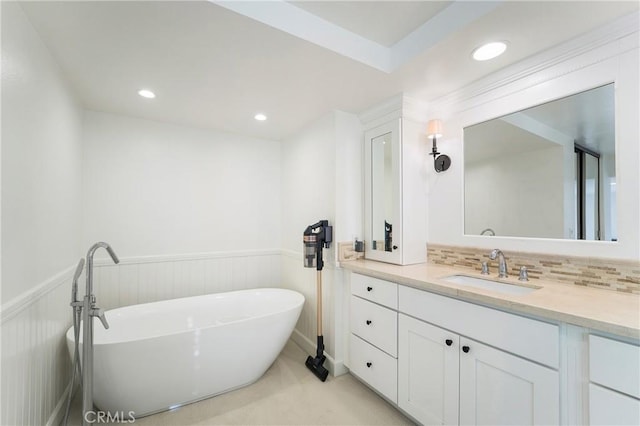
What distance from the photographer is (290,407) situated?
1924 mm

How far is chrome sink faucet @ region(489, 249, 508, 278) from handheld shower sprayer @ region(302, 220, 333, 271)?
120cm

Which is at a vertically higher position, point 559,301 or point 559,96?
point 559,96

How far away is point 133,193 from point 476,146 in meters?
3.00

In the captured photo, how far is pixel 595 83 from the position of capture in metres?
1.46

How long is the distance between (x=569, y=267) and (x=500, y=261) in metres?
0.33

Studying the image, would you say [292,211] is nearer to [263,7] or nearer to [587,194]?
[263,7]

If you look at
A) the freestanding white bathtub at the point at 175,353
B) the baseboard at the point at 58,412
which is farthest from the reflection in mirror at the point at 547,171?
the baseboard at the point at 58,412

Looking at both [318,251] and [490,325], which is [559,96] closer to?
[490,325]

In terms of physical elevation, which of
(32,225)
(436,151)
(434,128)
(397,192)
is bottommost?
(32,225)

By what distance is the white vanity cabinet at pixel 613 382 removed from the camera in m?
0.96

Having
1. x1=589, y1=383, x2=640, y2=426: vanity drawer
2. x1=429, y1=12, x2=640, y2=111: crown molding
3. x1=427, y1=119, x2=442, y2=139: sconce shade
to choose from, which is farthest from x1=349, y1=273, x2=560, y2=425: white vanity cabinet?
x1=429, y1=12, x2=640, y2=111: crown molding

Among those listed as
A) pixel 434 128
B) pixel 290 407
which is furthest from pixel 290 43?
pixel 290 407

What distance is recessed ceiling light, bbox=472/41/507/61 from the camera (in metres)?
1.50

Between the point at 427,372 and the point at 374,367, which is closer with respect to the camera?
the point at 427,372
